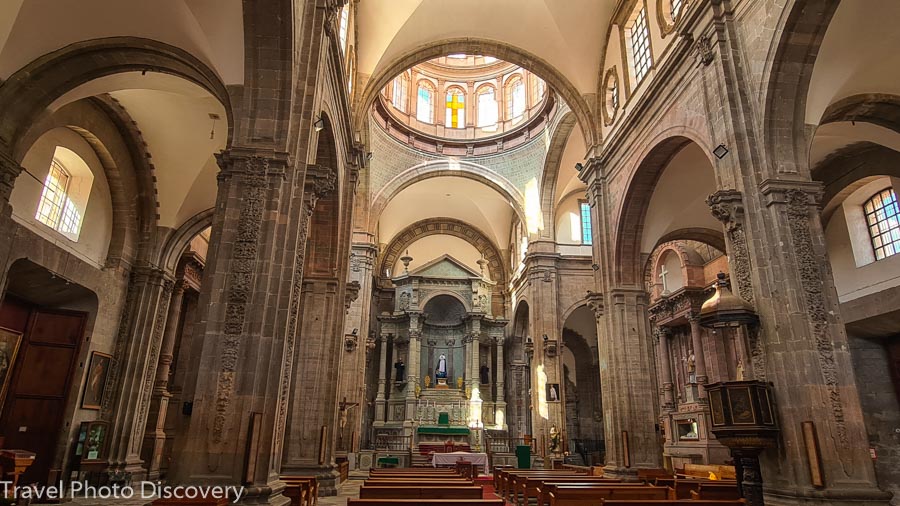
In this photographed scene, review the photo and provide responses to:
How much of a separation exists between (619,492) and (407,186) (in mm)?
20536

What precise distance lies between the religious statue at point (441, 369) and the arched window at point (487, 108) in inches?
540

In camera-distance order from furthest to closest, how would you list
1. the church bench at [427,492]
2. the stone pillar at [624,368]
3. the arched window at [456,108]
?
the arched window at [456,108] < the stone pillar at [624,368] < the church bench at [427,492]

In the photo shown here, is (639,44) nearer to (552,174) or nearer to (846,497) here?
(552,174)

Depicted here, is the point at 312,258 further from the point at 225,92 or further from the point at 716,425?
the point at 716,425

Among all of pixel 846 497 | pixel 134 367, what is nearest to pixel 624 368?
pixel 846 497

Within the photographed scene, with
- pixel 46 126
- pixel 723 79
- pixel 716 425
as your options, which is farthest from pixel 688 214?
pixel 46 126

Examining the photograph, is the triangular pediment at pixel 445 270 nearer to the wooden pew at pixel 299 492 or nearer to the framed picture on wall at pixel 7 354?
the framed picture on wall at pixel 7 354

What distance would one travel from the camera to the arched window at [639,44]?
13.9 metres

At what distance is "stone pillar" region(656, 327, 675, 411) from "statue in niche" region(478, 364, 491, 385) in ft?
34.7

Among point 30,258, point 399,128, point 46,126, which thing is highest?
point 399,128

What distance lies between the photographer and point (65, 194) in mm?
A: 12703

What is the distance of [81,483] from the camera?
40.2 feet

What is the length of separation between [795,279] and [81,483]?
597 inches

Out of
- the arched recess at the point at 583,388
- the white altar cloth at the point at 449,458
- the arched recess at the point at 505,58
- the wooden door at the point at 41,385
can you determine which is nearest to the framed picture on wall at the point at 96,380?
the wooden door at the point at 41,385
